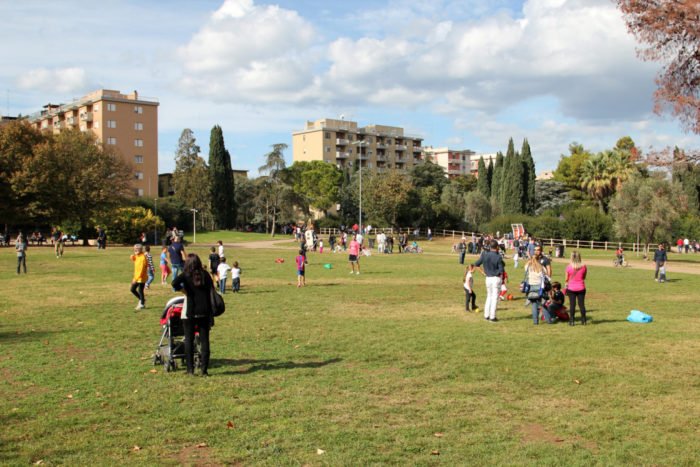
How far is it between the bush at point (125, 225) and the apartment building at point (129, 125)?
31.4 metres

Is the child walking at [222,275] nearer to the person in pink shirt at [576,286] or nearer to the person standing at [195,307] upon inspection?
the person in pink shirt at [576,286]

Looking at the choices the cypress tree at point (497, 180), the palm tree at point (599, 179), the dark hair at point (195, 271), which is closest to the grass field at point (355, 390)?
the dark hair at point (195, 271)

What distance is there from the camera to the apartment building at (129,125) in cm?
8769

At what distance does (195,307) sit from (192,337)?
443 mm

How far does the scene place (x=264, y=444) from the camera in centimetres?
622

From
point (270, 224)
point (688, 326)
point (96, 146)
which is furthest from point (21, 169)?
point (688, 326)

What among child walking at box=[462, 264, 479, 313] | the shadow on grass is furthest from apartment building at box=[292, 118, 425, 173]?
the shadow on grass

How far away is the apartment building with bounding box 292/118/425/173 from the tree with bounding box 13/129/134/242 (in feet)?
193

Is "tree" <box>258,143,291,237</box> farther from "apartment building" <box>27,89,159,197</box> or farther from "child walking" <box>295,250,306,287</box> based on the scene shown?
"child walking" <box>295,250,306,287</box>

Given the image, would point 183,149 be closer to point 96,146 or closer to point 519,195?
point 96,146

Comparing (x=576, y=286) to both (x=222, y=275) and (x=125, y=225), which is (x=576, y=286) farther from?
(x=125, y=225)

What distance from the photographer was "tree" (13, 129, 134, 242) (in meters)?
51.2

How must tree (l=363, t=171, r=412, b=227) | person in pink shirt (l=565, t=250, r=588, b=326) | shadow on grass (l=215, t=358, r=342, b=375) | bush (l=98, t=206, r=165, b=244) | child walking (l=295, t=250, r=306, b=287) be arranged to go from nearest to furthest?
shadow on grass (l=215, t=358, r=342, b=375) < person in pink shirt (l=565, t=250, r=588, b=326) < child walking (l=295, t=250, r=306, b=287) < bush (l=98, t=206, r=165, b=244) < tree (l=363, t=171, r=412, b=227)

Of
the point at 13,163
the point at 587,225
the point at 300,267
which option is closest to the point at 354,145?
the point at 587,225
